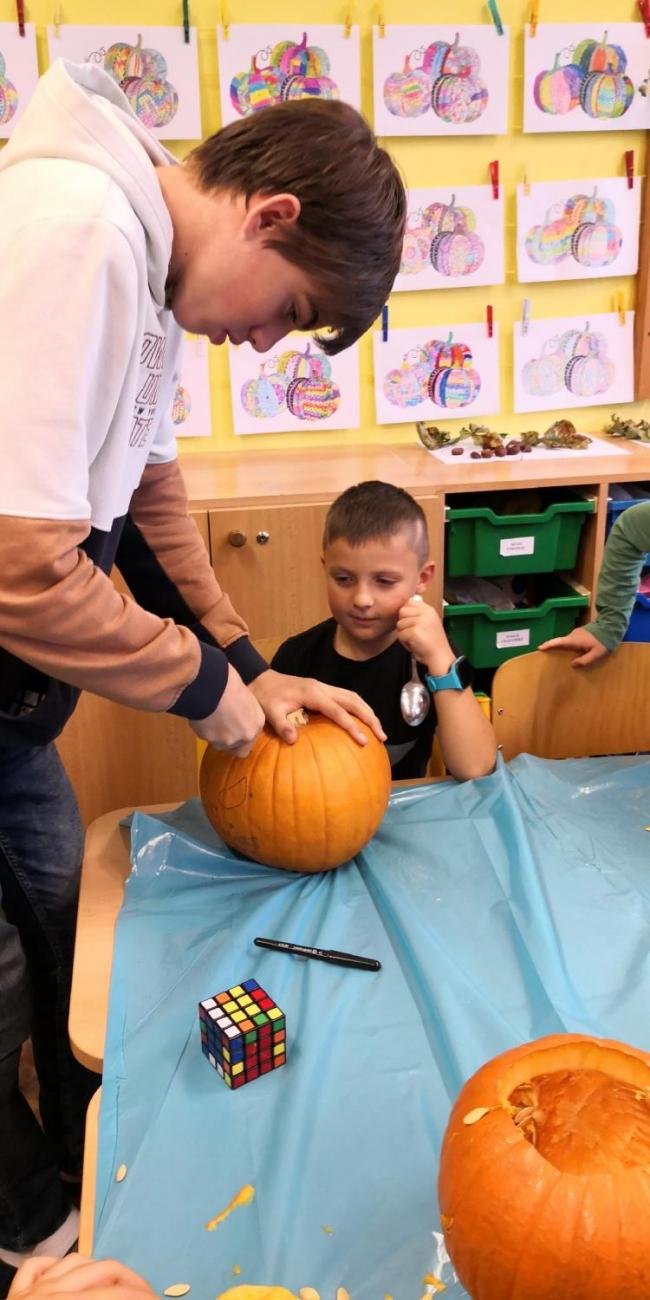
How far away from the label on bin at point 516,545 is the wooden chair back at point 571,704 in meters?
0.67

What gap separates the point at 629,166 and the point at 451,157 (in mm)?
434

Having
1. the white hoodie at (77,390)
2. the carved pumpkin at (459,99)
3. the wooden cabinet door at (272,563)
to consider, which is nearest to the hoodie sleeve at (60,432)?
the white hoodie at (77,390)

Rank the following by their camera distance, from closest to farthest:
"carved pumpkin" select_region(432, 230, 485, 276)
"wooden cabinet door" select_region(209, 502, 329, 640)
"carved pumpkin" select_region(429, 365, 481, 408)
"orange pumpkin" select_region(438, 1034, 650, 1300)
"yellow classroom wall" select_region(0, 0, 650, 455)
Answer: "orange pumpkin" select_region(438, 1034, 650, 1300)
"wooden cabinet door" select_region(209, 502, 329, 640)
"yellow classroom wall" select_region(0, 0, 650, 455)
"carved pumpkin" select_region(432, 230, 485, 276)
"carved pumpkin" select_region(429, 365, 481, 408)

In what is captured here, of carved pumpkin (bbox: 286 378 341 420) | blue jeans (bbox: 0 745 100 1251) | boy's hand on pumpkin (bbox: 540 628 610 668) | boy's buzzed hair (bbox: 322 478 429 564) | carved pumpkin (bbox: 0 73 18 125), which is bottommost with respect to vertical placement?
blue jeans (bbox: 0 745 100 1251)

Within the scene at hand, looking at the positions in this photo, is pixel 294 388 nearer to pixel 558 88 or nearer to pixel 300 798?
pixel 558 88

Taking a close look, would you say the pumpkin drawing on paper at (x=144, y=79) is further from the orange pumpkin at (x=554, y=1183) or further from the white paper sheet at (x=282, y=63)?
the orange pumpkin at (x=554, y=1183)

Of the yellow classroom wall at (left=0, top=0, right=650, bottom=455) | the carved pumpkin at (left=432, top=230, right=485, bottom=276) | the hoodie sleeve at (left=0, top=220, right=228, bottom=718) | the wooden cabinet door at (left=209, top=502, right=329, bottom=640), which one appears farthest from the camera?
the carved pumpkin at (left=432, top=230, right=485, bottom=276)

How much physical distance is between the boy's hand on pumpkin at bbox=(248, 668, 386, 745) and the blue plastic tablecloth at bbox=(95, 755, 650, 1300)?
0.15m

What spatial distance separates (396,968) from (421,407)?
175 cm

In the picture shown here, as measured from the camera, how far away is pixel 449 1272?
24.2 inches

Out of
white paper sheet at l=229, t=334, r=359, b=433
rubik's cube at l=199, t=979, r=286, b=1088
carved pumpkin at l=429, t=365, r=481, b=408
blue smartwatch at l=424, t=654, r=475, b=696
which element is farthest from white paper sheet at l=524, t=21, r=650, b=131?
rubik's cube at l=199, t=979, r=286, b=1088

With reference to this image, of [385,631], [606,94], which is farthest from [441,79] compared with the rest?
[385,631]

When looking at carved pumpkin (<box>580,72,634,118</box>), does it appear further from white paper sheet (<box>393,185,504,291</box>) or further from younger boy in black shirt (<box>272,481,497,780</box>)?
younger boy in black shirt (<box>272,481,497,780</box>)

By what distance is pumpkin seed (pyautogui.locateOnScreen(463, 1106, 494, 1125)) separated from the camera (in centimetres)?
59
